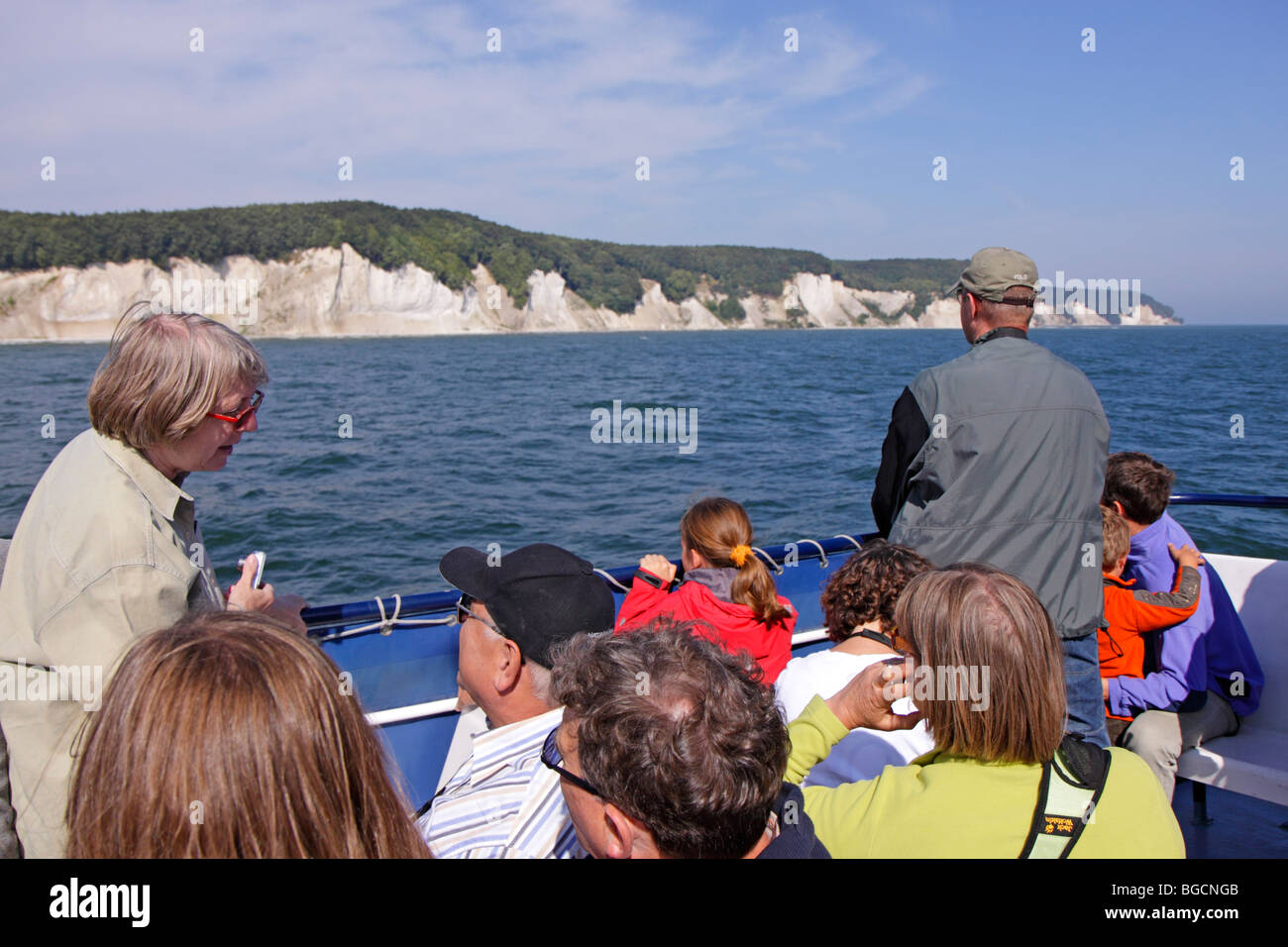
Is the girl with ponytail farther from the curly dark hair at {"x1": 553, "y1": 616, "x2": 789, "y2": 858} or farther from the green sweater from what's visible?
the curly dark hair at {"x1": 553, "y1": 616, "x2": 789, "y2": 858}

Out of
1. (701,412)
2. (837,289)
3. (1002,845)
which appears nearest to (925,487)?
(1002,845)

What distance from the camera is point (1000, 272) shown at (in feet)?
8.68

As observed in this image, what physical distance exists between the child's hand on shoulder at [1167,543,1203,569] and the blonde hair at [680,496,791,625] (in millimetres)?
1483

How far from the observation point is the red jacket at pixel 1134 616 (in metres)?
3.28

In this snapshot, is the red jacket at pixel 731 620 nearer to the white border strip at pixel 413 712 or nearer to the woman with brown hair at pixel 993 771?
the white border strip at pixel 413 712

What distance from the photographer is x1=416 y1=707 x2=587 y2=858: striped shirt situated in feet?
5.36

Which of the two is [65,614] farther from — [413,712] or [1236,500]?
[1236,500]

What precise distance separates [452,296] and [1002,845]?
92.7 metres

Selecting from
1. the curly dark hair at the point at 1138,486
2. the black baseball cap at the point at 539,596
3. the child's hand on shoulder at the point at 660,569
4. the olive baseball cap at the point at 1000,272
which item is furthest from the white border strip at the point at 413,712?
the curly dark hair at the point at 1138,486

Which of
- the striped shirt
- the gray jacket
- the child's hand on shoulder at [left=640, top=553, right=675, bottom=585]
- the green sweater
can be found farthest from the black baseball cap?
the child's hand on shoulder at [left=640, top=553, right=675, bottom=585]

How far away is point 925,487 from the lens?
8.77 ft

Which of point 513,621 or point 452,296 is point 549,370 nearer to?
point 513,621

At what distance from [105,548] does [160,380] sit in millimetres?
370
